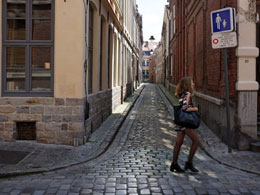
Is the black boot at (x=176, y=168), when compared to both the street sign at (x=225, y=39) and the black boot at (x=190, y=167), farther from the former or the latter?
the street sign at (x=225, y=39)

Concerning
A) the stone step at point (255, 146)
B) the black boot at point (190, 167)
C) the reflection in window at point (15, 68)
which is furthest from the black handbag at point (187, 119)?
the reflection in window at point (15, 68)

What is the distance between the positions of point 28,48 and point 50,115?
5.50ft

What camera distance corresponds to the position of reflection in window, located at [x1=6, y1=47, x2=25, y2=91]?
7.21 meters

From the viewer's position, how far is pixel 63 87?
23.1ft

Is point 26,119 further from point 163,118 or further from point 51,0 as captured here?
point 163,118

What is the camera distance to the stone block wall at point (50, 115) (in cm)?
701

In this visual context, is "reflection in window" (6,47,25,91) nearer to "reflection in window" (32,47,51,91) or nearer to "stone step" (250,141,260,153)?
"reflection in window" (32,47,51,91)

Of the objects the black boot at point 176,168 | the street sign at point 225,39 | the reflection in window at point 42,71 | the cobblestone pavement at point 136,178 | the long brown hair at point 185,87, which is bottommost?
the cobblestone pavement at point 136,178

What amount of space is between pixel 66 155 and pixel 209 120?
5.01 meters

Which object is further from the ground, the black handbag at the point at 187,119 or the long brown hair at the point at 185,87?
the long brown hair at the point at 185,87

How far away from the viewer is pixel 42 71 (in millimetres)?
7215

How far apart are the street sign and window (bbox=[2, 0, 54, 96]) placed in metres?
3.71

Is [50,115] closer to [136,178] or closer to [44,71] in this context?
[44,71]

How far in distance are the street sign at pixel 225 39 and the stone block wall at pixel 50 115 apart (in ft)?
10.8
